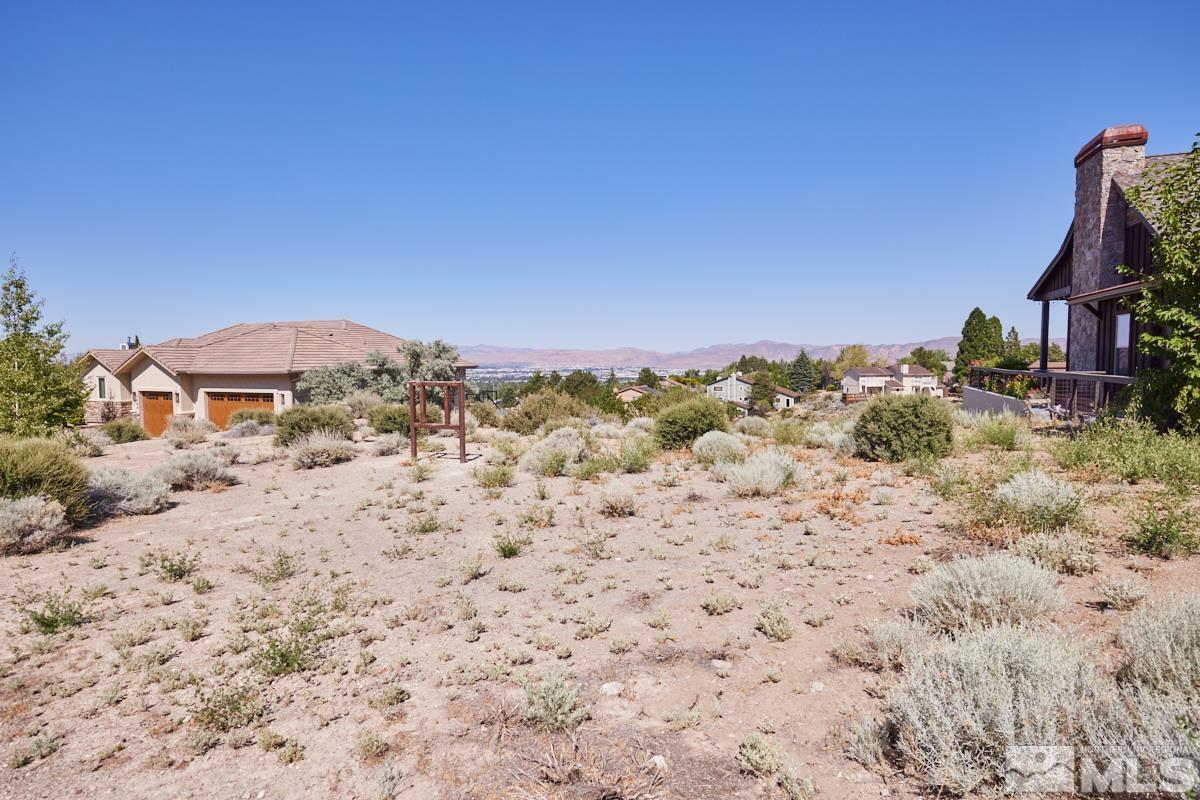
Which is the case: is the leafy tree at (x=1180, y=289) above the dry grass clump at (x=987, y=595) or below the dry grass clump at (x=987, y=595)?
above

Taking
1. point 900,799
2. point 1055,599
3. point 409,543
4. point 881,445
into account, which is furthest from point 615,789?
point 881,445

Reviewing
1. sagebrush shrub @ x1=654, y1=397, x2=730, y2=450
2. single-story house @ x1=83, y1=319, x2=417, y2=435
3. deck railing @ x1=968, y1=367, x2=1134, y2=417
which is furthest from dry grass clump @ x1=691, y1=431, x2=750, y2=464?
single-story house @ x1=83, y1=319, x2=417, y2=435

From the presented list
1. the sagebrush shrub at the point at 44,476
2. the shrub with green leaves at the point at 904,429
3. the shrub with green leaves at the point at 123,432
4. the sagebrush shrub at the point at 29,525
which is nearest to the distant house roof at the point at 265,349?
the shrub with green leaves at the point at 123,432

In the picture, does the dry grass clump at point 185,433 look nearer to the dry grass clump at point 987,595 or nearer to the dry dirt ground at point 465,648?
the dry dirt ground at point 465,648

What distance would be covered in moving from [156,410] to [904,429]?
120 feet

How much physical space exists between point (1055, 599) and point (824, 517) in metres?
3.88

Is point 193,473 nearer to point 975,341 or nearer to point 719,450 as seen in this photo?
point 719,450

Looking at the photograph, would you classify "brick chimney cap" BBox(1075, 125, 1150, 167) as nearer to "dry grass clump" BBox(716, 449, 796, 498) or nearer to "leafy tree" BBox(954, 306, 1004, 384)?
"dry grass clump" BBox(716, 449, 796, 498)

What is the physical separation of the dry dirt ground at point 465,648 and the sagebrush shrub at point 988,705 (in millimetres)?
274

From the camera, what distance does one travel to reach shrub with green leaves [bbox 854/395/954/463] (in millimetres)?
11852

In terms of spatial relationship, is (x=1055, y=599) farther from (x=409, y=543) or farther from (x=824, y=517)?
(x=409, y=543)

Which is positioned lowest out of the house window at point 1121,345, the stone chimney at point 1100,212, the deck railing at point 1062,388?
the deck railing at point 1062,388

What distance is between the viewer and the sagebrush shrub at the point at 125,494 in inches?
406

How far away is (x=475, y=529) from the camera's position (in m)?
8.90
